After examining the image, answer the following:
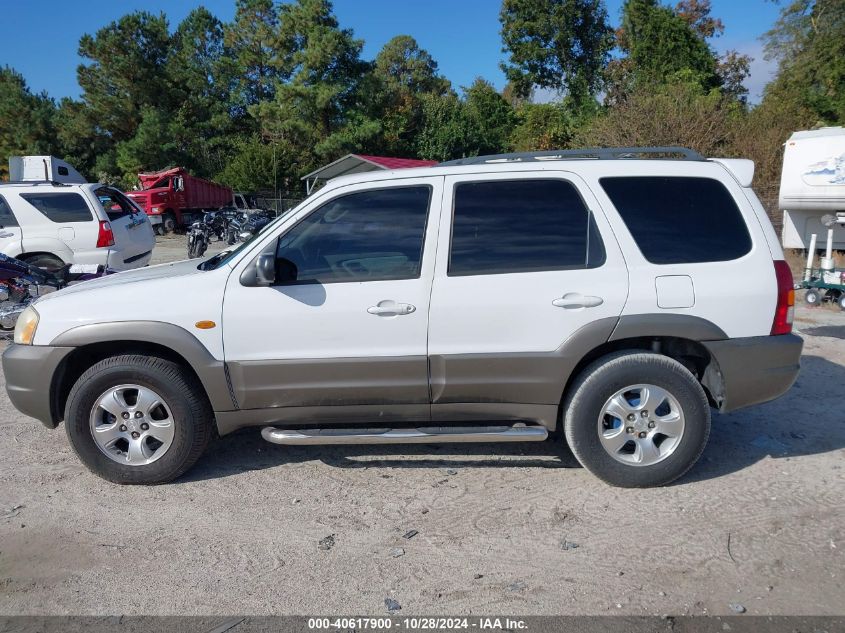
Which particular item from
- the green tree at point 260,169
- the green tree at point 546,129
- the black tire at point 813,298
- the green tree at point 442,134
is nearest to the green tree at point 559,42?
the green tree at point 546,129

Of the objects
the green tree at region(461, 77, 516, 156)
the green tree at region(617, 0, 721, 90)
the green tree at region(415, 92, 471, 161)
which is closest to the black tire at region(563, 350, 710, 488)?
the green tree at region(617, 0, 721, 90)

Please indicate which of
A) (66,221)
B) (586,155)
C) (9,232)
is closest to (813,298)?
(586,155)

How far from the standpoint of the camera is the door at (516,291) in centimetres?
394

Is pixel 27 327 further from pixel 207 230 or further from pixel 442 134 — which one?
pixel 442 134

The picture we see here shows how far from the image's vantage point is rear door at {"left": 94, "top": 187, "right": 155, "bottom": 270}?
1016 centimetres

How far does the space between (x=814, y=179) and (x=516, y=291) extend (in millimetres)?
9592

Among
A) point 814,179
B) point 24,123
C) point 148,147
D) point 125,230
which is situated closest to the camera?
point 125,230

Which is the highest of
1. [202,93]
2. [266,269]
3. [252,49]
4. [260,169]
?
[252,49]

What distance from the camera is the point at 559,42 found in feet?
111

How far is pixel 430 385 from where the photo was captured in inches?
159

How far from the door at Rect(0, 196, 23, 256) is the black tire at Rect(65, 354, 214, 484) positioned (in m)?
6.90

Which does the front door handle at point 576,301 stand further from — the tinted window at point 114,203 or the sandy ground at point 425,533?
the tinted window at point 114,203

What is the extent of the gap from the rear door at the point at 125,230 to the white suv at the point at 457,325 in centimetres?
648

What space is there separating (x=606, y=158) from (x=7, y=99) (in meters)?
47.8
